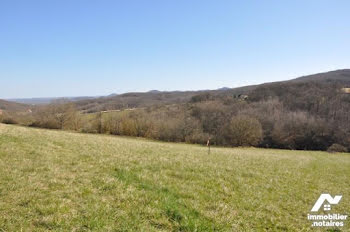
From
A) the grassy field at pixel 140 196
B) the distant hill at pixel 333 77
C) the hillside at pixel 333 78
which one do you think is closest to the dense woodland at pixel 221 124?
the grassy field at pixel 140 196

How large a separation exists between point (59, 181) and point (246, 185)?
19.2 feet

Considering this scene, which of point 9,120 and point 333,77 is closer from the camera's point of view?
point 9,120

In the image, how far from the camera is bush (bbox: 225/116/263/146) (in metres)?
43.7

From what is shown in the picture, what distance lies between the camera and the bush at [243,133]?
143 feet

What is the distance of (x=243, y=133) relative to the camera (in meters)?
43.6

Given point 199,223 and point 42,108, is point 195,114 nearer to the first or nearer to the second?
point 42,108

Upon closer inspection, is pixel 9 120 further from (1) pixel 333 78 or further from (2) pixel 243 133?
(1) pixel 333 78

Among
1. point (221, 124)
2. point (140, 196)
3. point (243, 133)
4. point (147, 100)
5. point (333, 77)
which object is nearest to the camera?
point (140, 196)

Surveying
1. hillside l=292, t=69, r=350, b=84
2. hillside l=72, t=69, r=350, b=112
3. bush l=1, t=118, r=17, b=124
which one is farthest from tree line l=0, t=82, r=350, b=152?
hillside l=292, t=69, r=350, b=84

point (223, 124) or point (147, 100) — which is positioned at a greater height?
Result: point (147, 100)

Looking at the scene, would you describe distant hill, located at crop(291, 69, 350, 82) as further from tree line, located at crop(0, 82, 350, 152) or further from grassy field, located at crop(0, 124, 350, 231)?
grassy field, located at crop(0, 124, 350, 231)

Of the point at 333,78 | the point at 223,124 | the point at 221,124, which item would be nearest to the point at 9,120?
the point at 221,124

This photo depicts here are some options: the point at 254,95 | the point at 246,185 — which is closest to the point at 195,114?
the point at 254,95

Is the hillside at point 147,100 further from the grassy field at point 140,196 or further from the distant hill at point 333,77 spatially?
the grassy field at point 140,196
